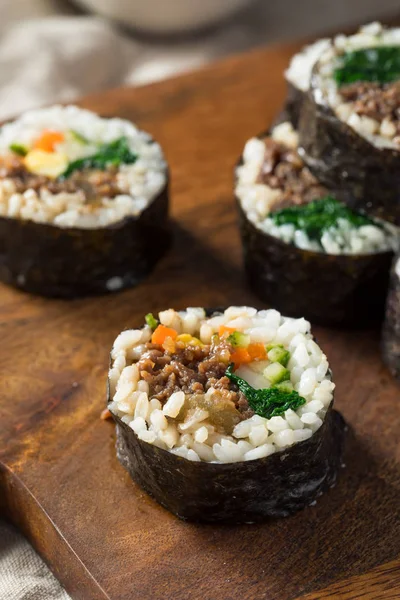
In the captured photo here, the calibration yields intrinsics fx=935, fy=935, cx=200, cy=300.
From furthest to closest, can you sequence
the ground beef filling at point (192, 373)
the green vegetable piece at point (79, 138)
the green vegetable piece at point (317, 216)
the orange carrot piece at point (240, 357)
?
1. the green vegetable piece at point (79, 138)
2. the green vegetable piece at point (317, 216)
3. the orange carrot piece at point (240, 357)
4. the ground beef filling at point (192, 373)

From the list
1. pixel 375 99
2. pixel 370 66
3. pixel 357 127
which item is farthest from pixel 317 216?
pixel 370 66

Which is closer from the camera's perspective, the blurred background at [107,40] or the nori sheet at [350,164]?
the nori sheet at [350,164]

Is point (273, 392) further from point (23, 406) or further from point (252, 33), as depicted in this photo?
point (252, 33)

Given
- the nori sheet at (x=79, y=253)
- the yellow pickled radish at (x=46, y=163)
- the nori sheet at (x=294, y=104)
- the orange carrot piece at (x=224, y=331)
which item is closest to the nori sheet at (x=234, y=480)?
the orange carrot piece at (x=224, y=331)

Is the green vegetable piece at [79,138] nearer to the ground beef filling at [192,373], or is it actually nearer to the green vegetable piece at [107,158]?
the green vegetable piece at [107,158]

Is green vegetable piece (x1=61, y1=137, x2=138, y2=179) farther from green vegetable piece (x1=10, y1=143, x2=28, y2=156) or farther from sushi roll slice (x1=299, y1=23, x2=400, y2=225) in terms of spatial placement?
A: sushi roll slice (x1=299, y1=23, x2=400, y2=225)
